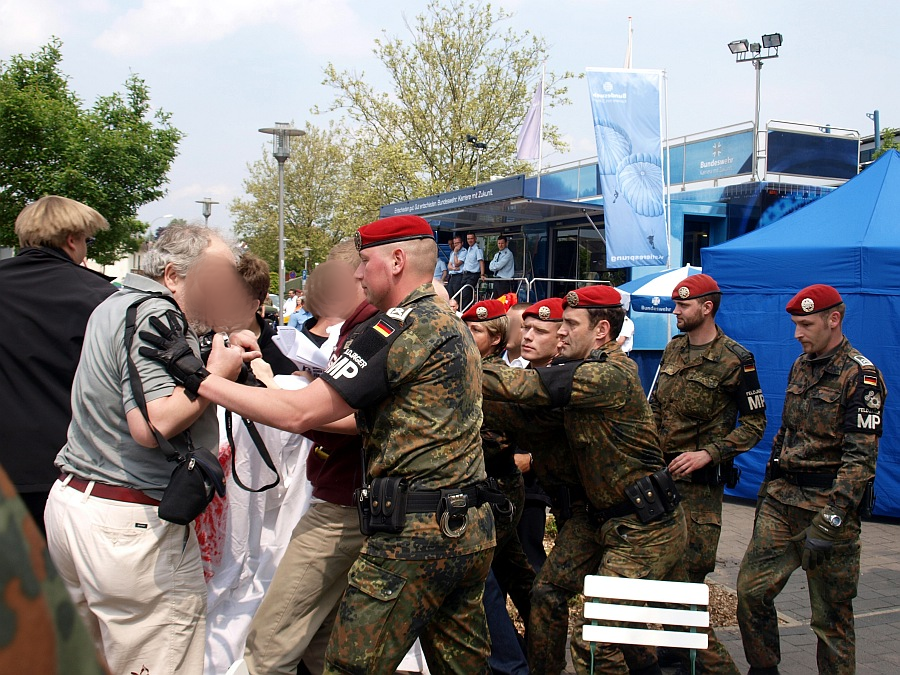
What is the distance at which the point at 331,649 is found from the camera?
270 cm

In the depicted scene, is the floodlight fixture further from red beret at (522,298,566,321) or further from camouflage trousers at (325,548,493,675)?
camouflage trousers at (325,548,493,675)

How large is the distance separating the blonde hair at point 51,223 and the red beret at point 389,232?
52.6 inches

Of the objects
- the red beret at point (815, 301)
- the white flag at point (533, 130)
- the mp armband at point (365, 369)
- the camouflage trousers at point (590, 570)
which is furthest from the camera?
the white flag at point (533, 130)

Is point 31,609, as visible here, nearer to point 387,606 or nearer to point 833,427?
point 387,606

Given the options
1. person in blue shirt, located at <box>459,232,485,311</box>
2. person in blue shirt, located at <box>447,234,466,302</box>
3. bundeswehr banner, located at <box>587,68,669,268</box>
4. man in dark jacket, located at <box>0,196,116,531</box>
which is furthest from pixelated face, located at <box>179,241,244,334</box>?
person in blue shirt, located at <box>447,234,466,302</box>

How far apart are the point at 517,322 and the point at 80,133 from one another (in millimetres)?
16823

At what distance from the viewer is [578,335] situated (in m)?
4.05

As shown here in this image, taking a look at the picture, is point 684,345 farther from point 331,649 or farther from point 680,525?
point 331,649

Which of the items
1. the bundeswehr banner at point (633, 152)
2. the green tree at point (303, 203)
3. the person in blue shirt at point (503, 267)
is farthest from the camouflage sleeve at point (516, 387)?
the green tree at point (303, 203)

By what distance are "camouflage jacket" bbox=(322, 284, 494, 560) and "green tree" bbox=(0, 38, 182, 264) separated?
16673 mm

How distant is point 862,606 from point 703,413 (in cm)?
214

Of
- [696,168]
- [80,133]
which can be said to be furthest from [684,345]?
[80,133]

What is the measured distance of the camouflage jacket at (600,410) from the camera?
3.55 m

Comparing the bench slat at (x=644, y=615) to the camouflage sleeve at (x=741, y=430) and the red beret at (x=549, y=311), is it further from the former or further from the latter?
the red beret at (x=549, y=311)
